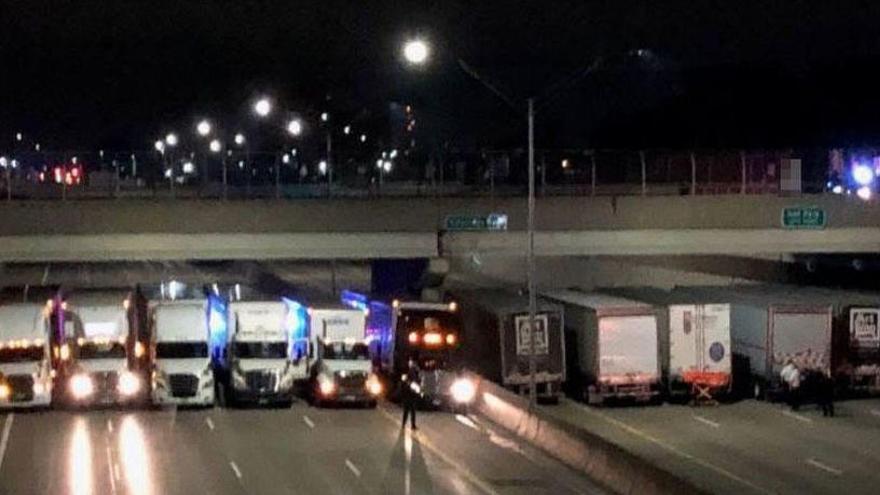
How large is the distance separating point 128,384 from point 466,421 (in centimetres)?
1052

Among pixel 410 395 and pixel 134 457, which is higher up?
pixel 410 395

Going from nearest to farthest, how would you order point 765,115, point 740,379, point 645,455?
point 645,455 → point 740,379 → point 765,115

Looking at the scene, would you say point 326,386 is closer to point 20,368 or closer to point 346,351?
point 346,351

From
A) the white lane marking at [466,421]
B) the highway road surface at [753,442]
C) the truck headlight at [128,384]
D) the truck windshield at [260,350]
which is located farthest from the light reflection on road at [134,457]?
the highway road surface at [753,442]

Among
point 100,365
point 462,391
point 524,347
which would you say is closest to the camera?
point 462,391

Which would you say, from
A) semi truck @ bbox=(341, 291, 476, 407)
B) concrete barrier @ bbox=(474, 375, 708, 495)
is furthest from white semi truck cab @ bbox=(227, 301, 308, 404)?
concrete barrier @ bbox=(474, 375, 708, 495)

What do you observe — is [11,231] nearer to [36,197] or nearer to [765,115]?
[36,197]

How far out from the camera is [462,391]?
51.6 meters

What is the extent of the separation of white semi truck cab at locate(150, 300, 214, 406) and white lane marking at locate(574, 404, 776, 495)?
1138 centimetres

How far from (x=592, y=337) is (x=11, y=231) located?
22.1m

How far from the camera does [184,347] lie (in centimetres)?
5306

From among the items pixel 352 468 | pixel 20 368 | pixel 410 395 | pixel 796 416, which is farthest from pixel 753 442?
pixel 20 368

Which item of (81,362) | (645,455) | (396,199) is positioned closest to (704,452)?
(645,455)

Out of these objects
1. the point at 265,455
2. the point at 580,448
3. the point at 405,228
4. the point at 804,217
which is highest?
the point at 804,217
